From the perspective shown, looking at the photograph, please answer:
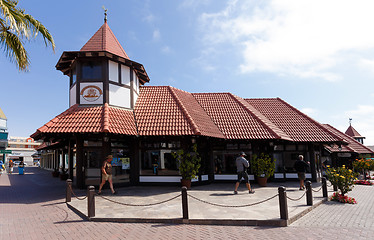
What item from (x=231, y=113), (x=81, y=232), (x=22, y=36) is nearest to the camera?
(x=81, y=232)

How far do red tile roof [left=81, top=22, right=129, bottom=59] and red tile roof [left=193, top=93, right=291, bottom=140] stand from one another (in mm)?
6574

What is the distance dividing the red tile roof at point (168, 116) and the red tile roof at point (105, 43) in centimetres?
308

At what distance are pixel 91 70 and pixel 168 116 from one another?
15.3 ft

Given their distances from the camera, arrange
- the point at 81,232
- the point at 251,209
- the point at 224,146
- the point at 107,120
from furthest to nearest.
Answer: the point at 224,146, the point at 107,120, the point at 251,209, the point at 81,232

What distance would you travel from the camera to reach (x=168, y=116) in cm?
1288

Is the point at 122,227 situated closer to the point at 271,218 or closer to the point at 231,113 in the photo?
the point at 271,218

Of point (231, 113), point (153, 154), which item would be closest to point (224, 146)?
point (231, 113)

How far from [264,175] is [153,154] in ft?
20.0

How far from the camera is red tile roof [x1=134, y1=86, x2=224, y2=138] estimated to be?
11773 millimetres

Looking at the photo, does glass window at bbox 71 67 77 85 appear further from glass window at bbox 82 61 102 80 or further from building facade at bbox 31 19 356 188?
glass window at bbox 82 61 102 80

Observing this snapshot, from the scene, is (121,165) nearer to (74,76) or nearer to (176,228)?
(74,76)

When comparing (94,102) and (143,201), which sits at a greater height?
(94,102)

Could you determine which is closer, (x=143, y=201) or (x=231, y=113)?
(x=143, y=201)

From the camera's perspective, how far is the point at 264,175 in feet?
42.3
